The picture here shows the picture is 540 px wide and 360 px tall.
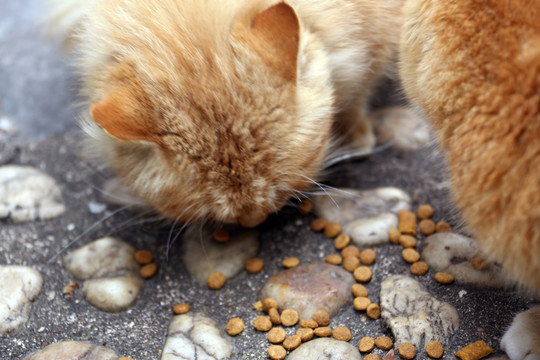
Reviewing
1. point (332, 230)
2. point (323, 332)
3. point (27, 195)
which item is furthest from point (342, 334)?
point (27, 195)

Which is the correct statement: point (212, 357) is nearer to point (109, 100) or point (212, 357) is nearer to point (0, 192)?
point (109, 100)

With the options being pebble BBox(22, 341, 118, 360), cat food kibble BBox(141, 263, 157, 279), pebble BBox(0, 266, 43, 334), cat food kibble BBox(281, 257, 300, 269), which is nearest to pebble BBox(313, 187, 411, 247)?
cat food kibble BBox(281, 257, 300, 269)

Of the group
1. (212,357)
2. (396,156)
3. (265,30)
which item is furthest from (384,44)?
(212,357)

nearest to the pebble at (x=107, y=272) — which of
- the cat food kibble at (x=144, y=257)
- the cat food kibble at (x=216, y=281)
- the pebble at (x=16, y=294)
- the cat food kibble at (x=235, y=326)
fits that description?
the cat food kibble at (x=144, y=257)

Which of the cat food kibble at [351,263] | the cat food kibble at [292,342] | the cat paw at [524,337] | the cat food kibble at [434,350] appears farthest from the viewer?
the cat food kibble at [351,263]

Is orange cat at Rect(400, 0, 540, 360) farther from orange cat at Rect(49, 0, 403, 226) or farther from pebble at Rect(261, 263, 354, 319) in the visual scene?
pebble at Rect(261, 263, 354, 319)

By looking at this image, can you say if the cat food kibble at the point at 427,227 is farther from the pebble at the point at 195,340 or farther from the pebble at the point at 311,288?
the pebble at the point at 195,340

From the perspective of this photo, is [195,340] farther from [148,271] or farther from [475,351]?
[475,351]
